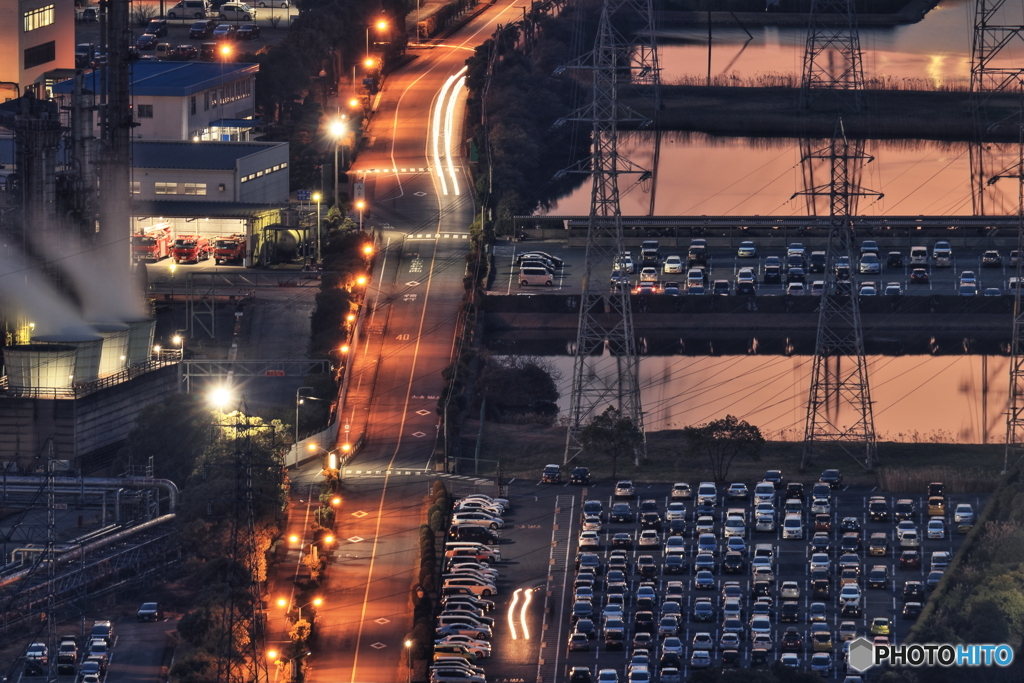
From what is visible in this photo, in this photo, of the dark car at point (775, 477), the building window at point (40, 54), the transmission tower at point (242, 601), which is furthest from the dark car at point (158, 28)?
the transmission tower at point (242, 601)

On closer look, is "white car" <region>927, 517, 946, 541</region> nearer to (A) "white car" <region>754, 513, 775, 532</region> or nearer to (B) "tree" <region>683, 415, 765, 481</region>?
(A) "white car" <region>754, 513, 775, 532</region>

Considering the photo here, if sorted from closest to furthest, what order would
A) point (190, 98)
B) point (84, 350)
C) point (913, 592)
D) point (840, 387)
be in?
1. point (913, 592)
2. point (84, 350)
3. point (840, 387)
4. point (190, 98)

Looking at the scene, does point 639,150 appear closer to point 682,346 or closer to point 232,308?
point 682,346

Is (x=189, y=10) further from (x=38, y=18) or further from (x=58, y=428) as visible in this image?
(x=58, y=428)

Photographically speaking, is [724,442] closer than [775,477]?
No

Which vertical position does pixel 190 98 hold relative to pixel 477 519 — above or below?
above

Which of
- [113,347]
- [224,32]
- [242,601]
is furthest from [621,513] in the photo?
[224,32]

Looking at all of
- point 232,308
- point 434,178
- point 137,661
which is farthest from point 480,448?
point 434,178

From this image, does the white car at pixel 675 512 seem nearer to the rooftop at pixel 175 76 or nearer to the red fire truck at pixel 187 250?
the red fire truck at pixel 187 250
